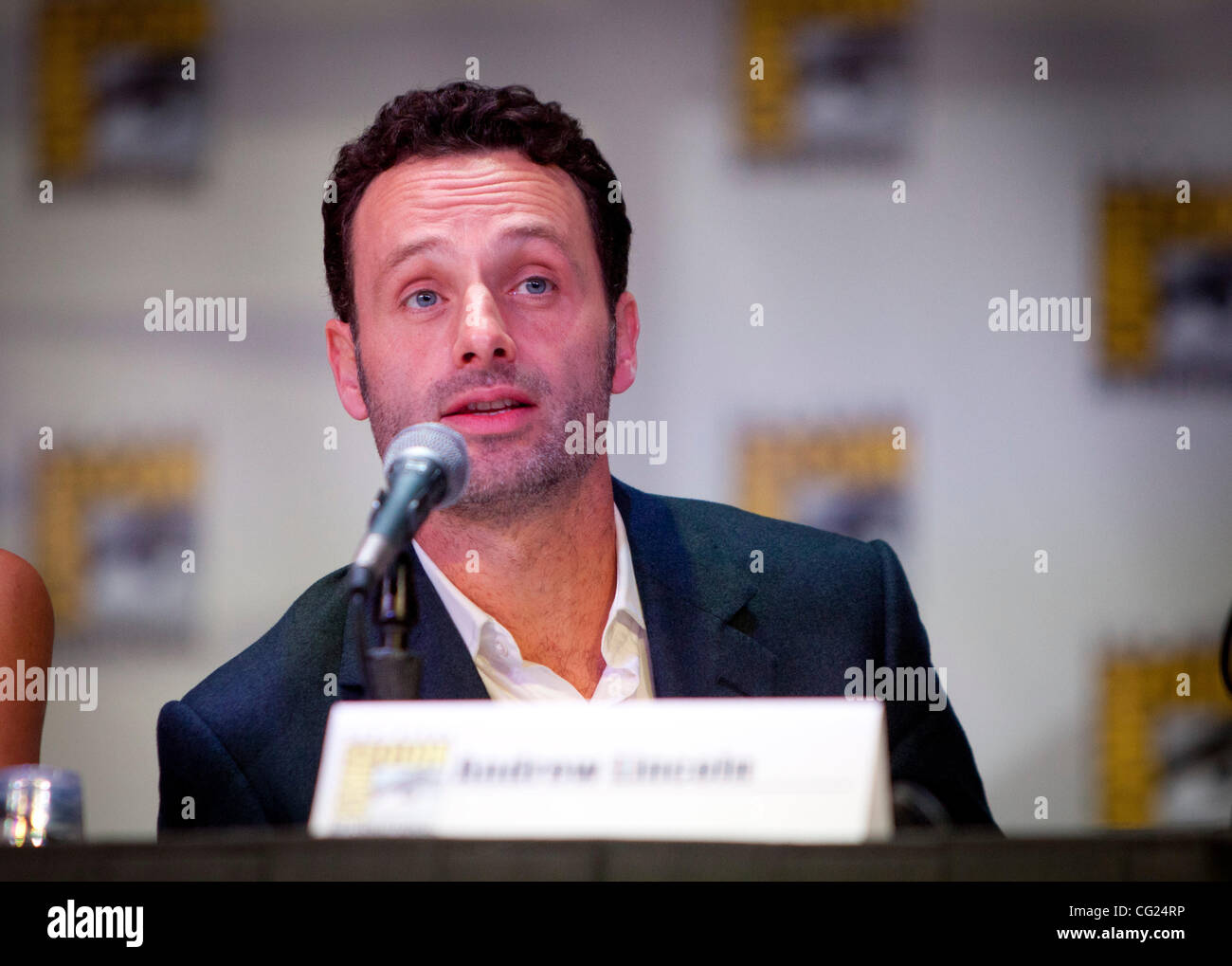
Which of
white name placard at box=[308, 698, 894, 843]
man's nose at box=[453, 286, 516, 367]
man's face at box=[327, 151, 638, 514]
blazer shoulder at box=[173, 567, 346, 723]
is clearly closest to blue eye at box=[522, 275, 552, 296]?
man's face at box=[327, 151, 638, 514]

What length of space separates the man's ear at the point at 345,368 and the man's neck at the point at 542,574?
410 millimetres

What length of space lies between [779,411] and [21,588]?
1612 millimetres

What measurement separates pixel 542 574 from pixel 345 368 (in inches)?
26.2

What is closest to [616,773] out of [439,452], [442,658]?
[439,452]

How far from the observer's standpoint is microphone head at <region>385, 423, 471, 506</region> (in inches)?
67.1

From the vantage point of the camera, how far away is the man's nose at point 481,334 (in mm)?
2449

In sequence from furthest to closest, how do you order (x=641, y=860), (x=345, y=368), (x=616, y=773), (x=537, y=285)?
1. (x=345, y=368)
2. (x=537, y=285)
3. (x=616, y=773)
4. (x=641, y=860)

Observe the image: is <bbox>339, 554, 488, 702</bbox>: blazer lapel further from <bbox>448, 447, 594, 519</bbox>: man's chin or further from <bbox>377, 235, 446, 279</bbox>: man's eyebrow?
<bbox>377, 235, 446, 279</bbox>: man's eyebrow

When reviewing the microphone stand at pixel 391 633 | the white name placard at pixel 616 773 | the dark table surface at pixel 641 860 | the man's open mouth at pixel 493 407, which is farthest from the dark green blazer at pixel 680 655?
the dark table surface at pixel 641 860

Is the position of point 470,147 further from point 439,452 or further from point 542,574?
point 439,452

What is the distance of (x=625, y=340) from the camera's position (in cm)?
298

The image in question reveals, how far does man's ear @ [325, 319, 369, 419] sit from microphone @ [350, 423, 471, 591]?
44.3 inches
